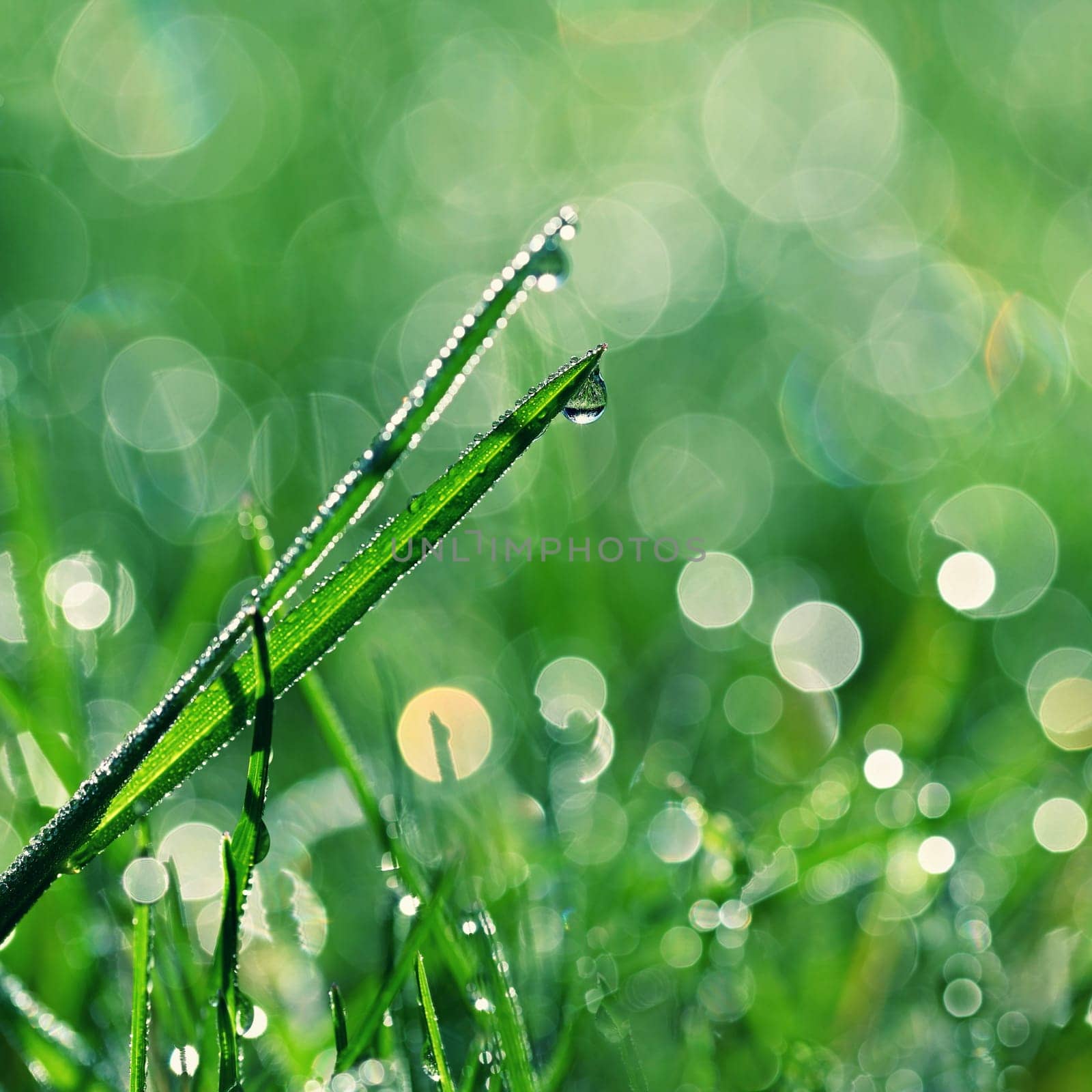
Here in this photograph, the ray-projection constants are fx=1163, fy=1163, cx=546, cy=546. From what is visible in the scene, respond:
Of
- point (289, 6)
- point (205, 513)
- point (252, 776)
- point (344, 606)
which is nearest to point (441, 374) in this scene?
point (344, 606)

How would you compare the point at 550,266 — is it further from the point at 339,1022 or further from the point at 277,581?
the point at 339,1022

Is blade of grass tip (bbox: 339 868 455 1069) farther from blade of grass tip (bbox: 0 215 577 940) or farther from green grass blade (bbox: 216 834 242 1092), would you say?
blade of grass tip (bbox: 0 215 577 940)

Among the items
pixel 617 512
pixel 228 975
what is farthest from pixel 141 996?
pixel 617 512

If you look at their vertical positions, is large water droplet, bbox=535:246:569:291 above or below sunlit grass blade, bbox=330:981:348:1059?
above

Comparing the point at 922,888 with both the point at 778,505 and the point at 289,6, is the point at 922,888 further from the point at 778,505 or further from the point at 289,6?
the point at 289,6

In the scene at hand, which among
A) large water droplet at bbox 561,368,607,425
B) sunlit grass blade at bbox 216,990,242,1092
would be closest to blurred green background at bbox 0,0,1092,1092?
sunlit grass blade at bbox 216,990,242,1092

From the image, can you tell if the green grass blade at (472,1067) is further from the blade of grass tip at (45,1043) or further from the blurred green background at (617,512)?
the blade of grass tip at (45,1043)
